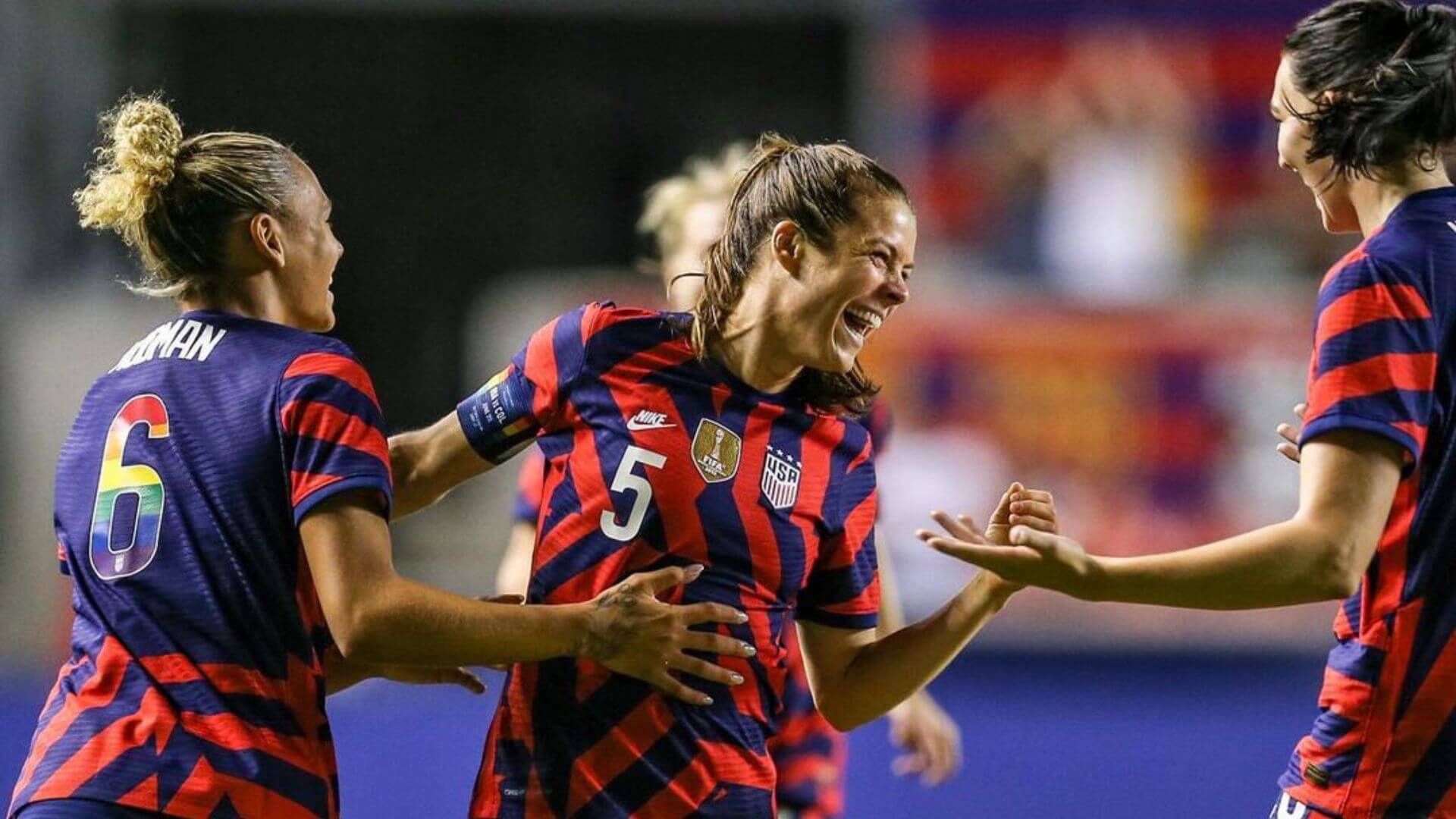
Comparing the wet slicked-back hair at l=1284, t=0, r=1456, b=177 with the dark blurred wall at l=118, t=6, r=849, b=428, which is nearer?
the wet slicked-back hair at l=1284, t=0, r=1456, b=177

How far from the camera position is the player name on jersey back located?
296 centimetres

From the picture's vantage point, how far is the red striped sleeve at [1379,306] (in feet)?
8.97

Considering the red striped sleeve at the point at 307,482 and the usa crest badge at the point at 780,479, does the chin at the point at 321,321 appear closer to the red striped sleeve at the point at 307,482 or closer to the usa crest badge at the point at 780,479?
the red striped sleeve at the point at 307,482

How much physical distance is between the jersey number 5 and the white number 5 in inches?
26.9

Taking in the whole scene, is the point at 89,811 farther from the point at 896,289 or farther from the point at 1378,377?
the point at 1378,377

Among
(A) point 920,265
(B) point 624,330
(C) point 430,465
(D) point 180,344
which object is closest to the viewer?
(D) point 180,344

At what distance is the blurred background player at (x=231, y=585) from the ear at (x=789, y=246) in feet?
1.77

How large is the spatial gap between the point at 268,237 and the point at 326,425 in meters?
0.39

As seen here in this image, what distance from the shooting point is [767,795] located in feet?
10.4

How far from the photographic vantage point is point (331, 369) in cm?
289

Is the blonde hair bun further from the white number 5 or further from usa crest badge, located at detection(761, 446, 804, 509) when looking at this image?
usa crest badge, located at detection(761, 446, 804, 509)

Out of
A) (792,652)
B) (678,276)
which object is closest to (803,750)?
(792,652)

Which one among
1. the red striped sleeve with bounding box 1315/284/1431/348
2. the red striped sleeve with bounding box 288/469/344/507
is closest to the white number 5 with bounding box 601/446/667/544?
the red striped sleeve with bounding box 288/469/344/507

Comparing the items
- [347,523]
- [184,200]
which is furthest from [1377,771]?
[184,200]
